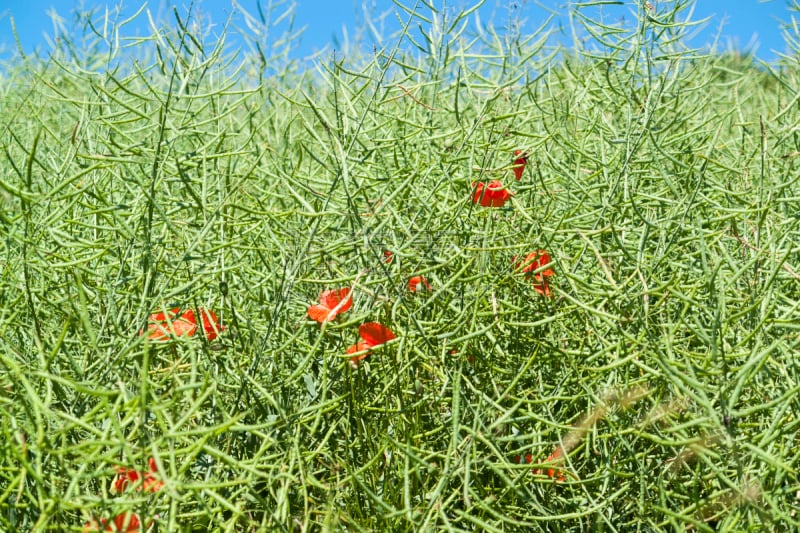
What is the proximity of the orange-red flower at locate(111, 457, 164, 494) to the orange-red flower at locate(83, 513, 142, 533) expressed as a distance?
1.2 inches

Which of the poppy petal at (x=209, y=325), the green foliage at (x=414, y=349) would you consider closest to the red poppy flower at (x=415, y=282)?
the green foliage at (x=414, y=349)

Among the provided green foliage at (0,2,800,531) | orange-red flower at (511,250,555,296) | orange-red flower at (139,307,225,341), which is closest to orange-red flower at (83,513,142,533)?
green foliage at (0,2,800,531)

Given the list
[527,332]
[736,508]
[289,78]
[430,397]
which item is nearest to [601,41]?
[527,332]

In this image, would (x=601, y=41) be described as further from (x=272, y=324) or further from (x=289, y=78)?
(x=289, y=78)

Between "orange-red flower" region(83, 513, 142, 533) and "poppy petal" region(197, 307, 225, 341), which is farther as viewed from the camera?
"poppy petal" region(197, 307, 225, 341)

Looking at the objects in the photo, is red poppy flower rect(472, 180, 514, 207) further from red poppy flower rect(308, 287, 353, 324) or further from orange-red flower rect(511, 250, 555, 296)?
red poppy flower rect(308, 287, 353, 324)

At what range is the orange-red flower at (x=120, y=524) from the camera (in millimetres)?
742

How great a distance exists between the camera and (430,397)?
1.05 meters

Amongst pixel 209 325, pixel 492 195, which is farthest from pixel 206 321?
pixel 492 195

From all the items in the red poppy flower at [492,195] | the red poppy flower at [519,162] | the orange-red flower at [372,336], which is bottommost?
the orange-red flower at [372,336]

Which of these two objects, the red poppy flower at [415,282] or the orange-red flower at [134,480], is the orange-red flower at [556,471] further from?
the orange-red flower at [134,480]

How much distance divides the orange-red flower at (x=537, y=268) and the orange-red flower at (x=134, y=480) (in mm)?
498

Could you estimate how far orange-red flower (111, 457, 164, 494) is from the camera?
78 centimetres

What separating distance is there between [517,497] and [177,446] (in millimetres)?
420
